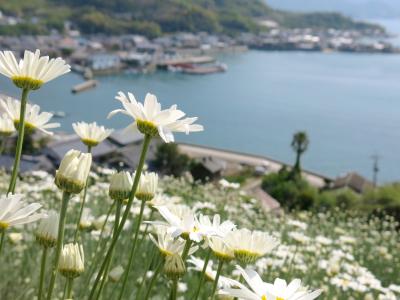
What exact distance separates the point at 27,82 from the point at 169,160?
17875 millimetres

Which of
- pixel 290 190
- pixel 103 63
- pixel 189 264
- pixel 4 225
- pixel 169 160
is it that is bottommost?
pixel 103 63

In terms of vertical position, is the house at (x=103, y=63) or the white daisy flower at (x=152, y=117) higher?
the white daisy flower at (x=152, y=117)

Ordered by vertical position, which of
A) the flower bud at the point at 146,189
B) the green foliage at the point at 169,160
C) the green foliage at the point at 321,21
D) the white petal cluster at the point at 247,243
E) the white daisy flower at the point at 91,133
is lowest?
the green foliage at the point at 169,160

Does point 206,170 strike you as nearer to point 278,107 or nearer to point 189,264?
Answer: point 189,264

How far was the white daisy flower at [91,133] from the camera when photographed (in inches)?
52.6

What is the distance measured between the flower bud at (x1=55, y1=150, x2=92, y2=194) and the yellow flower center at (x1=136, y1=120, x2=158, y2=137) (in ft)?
0.39

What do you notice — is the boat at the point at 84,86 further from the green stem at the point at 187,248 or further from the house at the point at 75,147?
the green stem at the point at 187,248

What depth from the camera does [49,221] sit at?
988 millimetres

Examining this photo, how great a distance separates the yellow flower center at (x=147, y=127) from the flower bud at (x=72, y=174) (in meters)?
0.12

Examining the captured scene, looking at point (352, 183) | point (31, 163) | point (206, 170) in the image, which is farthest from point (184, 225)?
point (352, 183)

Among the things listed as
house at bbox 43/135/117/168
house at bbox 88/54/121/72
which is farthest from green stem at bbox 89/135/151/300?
house at bbox 88/54/121/72

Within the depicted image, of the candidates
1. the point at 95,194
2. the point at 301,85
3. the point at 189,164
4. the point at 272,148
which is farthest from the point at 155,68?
the point at 95,194

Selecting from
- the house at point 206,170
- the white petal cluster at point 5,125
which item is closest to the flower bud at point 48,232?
the white petal cluster at point 5,125

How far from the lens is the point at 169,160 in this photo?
1889 centimetres
